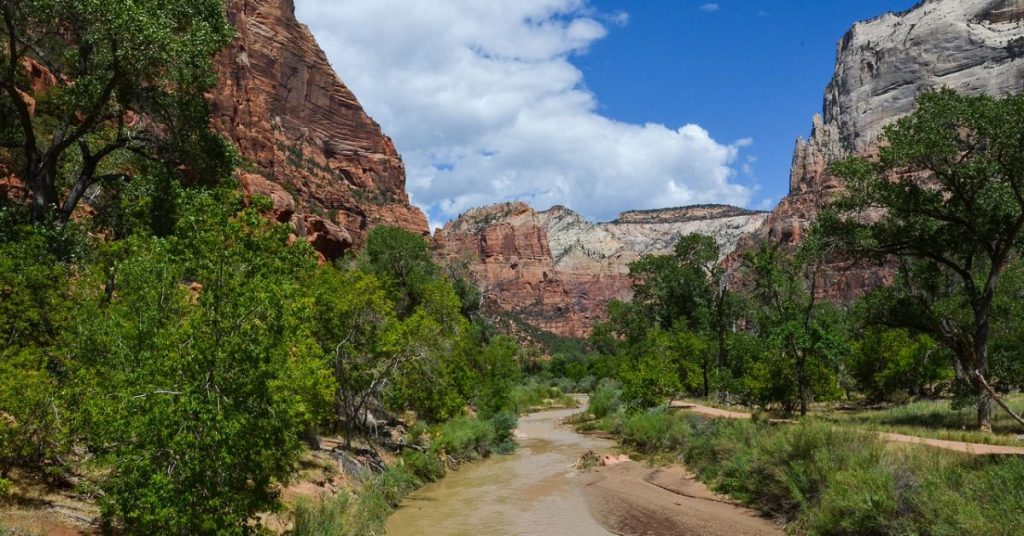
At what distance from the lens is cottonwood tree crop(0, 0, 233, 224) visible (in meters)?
13.1

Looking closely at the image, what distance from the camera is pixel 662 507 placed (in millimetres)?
17859

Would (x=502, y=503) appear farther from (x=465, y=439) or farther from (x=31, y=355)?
(x=31, y=355)

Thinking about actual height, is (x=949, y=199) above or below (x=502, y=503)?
above

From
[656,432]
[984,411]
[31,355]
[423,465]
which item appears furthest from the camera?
[656,432]

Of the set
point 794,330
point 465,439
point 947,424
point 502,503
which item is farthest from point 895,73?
point 502,503

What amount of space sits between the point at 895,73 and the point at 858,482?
8024 inches

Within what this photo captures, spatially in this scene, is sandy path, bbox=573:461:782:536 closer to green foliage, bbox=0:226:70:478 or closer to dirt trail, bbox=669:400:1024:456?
dirt trail, bbox=669:400:1024:456

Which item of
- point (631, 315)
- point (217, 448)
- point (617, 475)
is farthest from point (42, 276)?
point (631, 315)

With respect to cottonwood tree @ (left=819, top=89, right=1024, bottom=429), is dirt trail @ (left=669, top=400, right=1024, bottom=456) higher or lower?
lower

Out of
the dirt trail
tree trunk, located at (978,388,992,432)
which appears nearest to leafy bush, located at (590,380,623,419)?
tree trunk, located at (978,388,992,432)

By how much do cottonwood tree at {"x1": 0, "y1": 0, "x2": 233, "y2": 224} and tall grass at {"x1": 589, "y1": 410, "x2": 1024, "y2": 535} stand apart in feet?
54.2

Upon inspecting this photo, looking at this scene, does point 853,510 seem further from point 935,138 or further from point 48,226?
point 48,226

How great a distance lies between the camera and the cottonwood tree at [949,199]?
1736 cm

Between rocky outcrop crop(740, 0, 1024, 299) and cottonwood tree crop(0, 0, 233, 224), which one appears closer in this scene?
cottonwood tree crop(0, 0, 233, 224)
